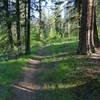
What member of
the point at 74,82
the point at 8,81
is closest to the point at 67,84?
the point at 74,82

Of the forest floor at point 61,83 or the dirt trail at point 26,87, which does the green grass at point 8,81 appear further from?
the dirt trail at point 26,87

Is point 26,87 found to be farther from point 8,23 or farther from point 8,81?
point 8,23

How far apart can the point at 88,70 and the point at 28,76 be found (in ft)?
12.2

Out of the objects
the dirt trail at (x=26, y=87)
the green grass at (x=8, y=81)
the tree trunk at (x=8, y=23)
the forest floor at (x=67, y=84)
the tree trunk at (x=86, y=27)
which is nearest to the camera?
the forest floor at (x=67, y=84)

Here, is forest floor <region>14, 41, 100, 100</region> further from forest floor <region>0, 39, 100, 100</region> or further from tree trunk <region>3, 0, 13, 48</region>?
tree trunk <region>3, 0, 13, 48</region>

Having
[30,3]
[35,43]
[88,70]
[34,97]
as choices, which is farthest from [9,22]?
[35,43]

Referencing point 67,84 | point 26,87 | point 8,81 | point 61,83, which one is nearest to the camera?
point 67,84

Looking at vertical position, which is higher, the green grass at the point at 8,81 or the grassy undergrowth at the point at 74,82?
the grassy undergrowth at the point at 74,82

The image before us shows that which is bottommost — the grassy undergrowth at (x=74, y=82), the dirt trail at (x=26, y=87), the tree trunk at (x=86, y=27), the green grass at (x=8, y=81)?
the dirt trail at (x=26, y=87)

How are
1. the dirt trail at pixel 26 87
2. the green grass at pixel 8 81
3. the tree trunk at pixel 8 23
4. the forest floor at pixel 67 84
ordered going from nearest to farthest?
the forest floor at pixel 67 84 < the dirt trail at pixel 26 87 < the green grass at pixel 8 81 < the tree trunk at pixel 8 23

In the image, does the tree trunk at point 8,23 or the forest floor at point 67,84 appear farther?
the tree trunk at point 8,23

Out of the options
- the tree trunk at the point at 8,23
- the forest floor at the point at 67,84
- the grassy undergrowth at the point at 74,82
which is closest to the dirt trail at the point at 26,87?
the forest floor at the point at 67,84

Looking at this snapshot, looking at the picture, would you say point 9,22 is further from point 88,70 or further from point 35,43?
point 35,43

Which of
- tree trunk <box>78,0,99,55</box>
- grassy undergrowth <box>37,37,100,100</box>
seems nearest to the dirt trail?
grassy undergrowth <box>37,37,100,100</box>
